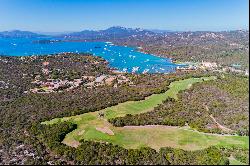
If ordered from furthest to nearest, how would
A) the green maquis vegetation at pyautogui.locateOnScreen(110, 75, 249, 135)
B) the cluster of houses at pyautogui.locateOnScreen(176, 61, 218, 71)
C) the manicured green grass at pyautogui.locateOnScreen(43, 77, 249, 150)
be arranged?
1. the cluster of houses at pyautogui.locateOnScreen(176, 61, 218, 71)
2. the green maquis vegetation at pyautogui.locateOnScreen(110, 75, 249, 135)
3. the manicured green grass at pyautogui.locateOnScreen(43, 77, 249, 150)

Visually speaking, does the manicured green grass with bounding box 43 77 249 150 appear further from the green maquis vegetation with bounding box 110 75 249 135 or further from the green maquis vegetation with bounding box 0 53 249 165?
the green maquis vegetation with bounding box 110 75 249 135

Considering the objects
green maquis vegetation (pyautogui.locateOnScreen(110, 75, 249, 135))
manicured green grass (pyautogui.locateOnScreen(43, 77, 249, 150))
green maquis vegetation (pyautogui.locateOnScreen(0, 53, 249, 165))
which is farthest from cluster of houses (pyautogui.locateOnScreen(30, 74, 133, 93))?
manicured green grass (pyautogui.locateOnScreen(43, 77, 249, 150))

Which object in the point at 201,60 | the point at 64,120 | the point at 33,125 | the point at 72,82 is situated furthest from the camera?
the point at 201,60

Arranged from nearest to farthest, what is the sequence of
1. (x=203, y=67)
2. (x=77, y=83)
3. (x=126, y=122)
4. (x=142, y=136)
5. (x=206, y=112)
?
(x=142, y=136) < (x=126, y=122) < (x=206, y=112) < (x=77, y=83) < (x=203, y=67)

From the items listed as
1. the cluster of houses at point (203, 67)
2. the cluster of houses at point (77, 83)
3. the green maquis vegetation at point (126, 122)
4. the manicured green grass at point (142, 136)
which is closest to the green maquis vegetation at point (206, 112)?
the green maquis vegetation at point (126, 122)

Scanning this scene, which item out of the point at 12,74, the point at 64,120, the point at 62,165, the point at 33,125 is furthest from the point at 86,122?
the point at 12,74

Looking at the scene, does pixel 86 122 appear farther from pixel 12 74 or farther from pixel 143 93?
pixel 12 74

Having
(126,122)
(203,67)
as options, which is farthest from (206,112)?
(203,67)

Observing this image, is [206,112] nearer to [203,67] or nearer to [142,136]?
[142,136]
